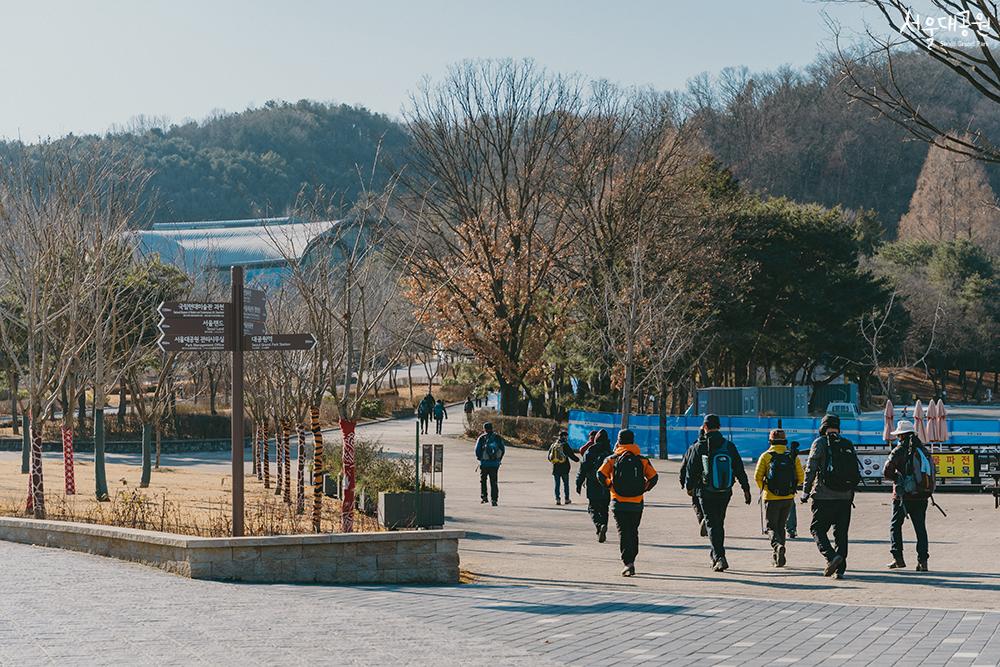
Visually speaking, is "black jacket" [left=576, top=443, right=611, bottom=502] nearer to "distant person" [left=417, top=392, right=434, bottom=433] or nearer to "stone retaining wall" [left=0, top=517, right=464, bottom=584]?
"stone retaining wall" [left=0, top=517, right=464, bottom=584]

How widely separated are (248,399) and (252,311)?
800 inches

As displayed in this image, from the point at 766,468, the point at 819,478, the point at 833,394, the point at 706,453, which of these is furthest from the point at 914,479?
the point at 833,394

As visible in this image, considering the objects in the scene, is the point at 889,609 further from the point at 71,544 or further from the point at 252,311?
the point at 71,544

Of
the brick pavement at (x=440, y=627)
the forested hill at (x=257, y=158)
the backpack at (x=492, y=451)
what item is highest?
the forested hill at (x=257, y=158)

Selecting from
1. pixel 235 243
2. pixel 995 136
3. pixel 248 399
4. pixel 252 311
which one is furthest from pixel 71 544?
pixel 995 136

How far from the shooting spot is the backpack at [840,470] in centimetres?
1319

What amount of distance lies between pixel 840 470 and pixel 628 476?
90.3 inches

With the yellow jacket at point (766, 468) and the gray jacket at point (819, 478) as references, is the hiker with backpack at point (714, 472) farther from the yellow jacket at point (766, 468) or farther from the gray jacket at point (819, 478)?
the gray jacket at point (819, 478)

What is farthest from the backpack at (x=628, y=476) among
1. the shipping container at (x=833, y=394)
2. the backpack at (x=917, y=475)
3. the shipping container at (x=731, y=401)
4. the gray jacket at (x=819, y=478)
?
the shipping container at (x=833, y=394)

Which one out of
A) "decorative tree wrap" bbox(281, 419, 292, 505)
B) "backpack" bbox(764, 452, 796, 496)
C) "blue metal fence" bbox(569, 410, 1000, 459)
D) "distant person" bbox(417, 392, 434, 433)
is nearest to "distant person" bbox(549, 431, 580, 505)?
"decorative tree wrap" bbox(281, 419, 292, 505)

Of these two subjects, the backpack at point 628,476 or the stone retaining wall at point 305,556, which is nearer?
the stone retaining wall at point 305,556

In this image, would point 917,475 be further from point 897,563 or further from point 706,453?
point 706,453

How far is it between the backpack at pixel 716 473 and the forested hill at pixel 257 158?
140798 millimetres

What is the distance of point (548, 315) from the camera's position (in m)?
49.1
